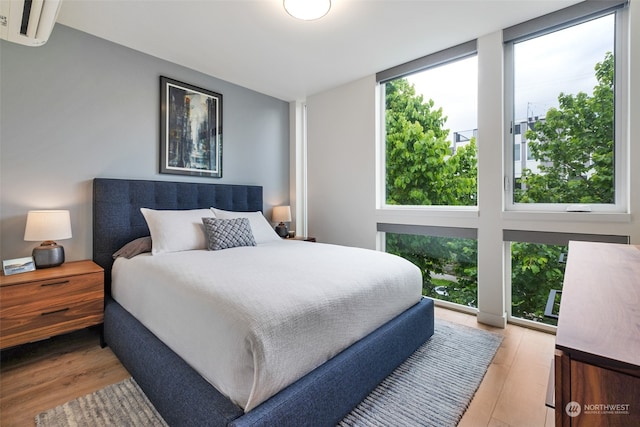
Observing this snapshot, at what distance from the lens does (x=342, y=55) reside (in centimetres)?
291

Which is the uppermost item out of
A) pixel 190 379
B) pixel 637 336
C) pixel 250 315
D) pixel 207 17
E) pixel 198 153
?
pixel 207 17

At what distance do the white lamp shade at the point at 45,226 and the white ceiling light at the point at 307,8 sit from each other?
7.35ft

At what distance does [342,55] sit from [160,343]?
289cm

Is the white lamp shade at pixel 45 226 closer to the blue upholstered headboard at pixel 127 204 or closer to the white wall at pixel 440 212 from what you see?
the blue upholstered headboard at pixel 127 204

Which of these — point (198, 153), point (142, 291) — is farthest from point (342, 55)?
point (142, 291)

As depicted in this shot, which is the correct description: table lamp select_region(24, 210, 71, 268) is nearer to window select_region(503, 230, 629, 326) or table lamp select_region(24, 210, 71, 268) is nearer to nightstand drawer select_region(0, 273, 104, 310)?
nightstand drawer select_region(0, 273, 104, 310)

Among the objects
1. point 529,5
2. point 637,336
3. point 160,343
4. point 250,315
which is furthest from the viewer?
point 529,5

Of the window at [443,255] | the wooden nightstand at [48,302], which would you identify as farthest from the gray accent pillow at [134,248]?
the window at [443,255]

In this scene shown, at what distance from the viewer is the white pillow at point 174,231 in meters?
2.37

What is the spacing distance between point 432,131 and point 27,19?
3370mm

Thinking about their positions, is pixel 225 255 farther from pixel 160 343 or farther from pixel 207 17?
pixel 207 17

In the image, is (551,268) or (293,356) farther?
(551,268)

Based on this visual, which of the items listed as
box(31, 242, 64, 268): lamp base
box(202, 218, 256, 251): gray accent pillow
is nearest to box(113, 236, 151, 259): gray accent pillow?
box(31, 242, 64, 268): lamp base

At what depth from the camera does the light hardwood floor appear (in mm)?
1470
